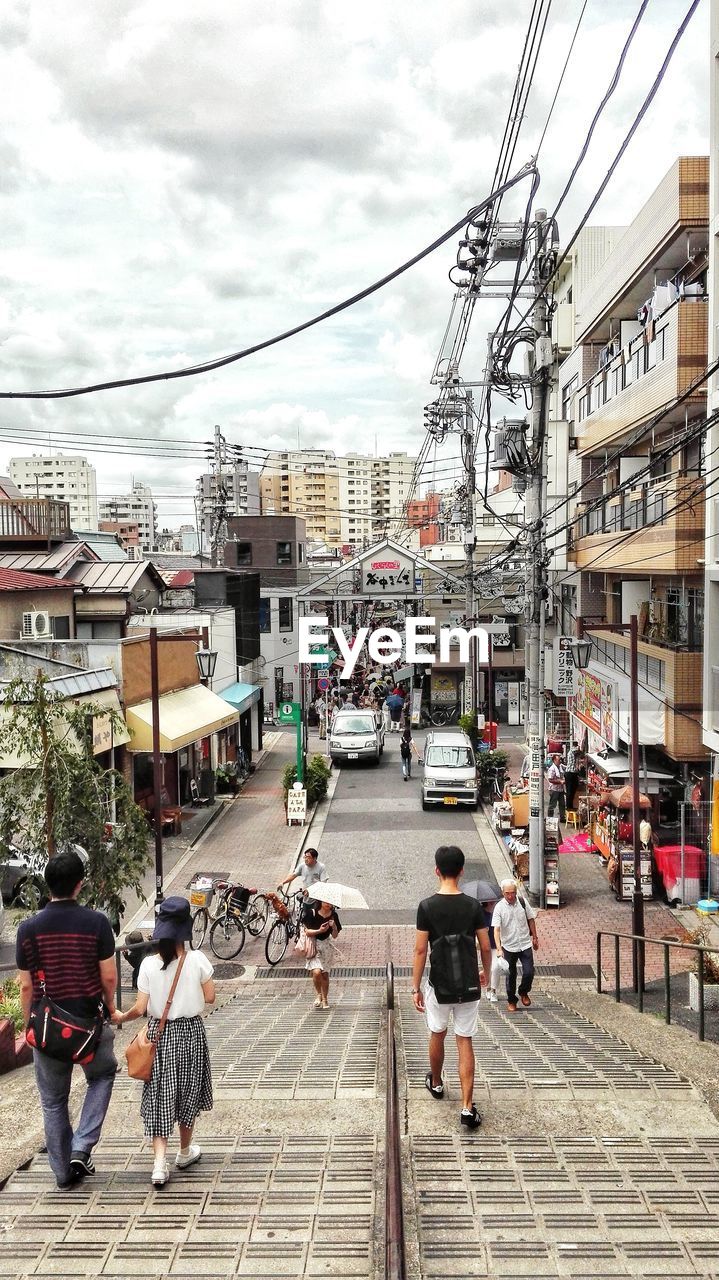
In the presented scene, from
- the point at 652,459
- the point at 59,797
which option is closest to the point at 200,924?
the point at 59,797

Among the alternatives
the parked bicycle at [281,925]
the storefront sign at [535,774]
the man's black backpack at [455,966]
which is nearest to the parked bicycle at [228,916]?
the parked bicycle at [281,925]

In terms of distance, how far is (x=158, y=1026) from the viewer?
5020mm

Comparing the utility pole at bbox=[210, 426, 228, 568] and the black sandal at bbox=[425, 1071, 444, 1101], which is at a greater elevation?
the utility pole at bbox=[210, 426, 228, 568]

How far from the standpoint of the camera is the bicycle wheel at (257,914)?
15289mm

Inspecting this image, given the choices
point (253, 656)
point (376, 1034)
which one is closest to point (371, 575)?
point (253, 656)

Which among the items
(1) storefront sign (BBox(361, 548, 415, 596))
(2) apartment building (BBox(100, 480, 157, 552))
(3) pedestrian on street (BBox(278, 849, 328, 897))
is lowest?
(3) pedestrian on street (BBox(278, 849, 328, 897))

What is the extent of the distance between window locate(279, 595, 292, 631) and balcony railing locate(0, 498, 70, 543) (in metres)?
21.7

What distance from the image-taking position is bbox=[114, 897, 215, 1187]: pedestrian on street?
Result: 4.97 metres

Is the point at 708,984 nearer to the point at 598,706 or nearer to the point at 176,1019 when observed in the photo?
the point at 176,1019

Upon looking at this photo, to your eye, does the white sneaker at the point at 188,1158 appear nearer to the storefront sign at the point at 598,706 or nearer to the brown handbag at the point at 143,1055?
the brown handbag at the point at 143,1055

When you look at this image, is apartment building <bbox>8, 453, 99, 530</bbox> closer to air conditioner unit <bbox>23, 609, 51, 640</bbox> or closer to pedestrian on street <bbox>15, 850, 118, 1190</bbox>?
air conditioner unit <bbox>23, 609, 51, 640</bbox>

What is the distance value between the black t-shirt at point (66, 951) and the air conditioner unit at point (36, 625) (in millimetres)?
18440

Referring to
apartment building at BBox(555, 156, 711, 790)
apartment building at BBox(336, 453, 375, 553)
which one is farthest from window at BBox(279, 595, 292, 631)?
apartment building at BBox(336, 453, 375, 553)

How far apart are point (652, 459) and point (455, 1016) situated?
16.3 meters
